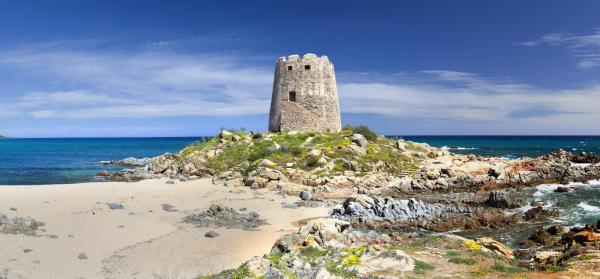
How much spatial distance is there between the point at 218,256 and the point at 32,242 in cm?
627

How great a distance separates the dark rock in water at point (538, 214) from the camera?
19250 mm

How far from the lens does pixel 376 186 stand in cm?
2686

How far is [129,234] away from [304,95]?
25.6 m

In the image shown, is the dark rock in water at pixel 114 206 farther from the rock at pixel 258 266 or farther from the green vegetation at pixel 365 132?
the green vegetation at pixel 365 132

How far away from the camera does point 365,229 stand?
57.7 feet

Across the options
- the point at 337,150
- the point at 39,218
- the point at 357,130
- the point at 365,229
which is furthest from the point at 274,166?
the point at 39,218

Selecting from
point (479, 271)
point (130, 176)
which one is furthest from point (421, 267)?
point (130, 176)

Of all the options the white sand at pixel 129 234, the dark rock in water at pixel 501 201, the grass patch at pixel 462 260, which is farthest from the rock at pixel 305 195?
the grass patch at pixel 462 260

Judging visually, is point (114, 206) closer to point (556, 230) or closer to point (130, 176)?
point (130, 176)

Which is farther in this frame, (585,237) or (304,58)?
(304,58)

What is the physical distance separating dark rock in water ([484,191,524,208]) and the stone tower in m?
19.3

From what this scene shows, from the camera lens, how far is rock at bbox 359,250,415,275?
10.0 meters

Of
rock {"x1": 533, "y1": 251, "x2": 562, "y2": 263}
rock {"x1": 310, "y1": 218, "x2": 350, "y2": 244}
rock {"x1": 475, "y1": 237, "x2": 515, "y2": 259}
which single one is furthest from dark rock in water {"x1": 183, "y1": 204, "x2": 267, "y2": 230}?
rock {"x1": 533, "y1": 251, "x2": 562, "y2": 263}

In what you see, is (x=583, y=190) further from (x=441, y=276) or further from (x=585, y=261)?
(x=441, y=276)
